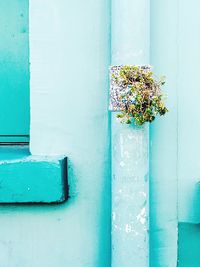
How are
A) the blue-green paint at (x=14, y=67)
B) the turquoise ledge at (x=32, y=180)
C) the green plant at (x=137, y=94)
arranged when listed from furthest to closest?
the blue-green paint at (x=14, y=67) → the turquoise ledge at (x=32, y=180) → the green plant at (x=137, y=94)

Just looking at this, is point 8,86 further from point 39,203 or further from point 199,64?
point 199,64

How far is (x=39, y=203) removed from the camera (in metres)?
2.17

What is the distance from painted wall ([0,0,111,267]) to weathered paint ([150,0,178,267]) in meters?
0.21

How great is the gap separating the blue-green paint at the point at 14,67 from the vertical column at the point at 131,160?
21.8 inches

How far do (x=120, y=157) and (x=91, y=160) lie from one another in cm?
22

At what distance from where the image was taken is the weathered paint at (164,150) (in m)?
2.14

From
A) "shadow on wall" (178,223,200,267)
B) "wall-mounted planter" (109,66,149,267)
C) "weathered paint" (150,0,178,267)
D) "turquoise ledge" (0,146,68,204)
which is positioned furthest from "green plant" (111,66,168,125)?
"shadow on wall" (178,223,200,267)

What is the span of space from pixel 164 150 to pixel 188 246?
1.50ft

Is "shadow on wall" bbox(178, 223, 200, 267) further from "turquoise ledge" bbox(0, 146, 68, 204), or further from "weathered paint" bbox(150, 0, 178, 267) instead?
"turquoise ledge" bbox(0, 146, 68, 204)

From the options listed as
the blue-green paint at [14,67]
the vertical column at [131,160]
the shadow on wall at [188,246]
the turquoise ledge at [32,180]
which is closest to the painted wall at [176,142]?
the shadow on wall at [188,246]

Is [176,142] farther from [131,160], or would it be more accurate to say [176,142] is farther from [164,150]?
[131,160]

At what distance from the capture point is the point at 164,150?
7.08 feet

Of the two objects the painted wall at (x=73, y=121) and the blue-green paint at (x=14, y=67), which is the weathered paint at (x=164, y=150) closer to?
the painted wall at (x=73, y=121)

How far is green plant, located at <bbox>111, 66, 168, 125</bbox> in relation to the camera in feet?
6.41
